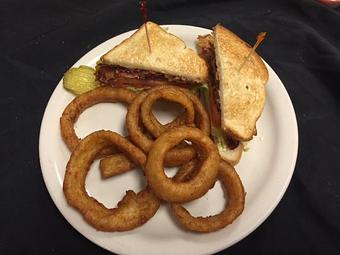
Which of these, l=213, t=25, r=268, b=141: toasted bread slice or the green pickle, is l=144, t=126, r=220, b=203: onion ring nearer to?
l=213, t=25, r=268, b=141: toasted bread slice

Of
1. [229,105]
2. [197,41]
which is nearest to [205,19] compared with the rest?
[197,41]

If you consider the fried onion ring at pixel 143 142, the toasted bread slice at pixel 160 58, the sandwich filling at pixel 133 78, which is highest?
the toasted bread slice at pixel 160 58

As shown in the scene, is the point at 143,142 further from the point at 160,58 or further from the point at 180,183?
the point at 160,58

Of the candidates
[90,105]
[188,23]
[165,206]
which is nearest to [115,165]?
[165,206]

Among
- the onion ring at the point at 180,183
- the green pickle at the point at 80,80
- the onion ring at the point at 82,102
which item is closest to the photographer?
the onion ring at the point at 180,183

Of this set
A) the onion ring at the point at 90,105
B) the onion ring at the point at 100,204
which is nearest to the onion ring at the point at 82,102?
the onion ring at the point at 90,105

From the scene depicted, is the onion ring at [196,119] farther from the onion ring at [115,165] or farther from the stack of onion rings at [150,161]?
the onion ring at [115,165]

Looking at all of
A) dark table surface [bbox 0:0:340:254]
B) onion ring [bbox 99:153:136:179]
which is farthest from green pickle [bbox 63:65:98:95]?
onion ring [bbox 99:153:136:179]
